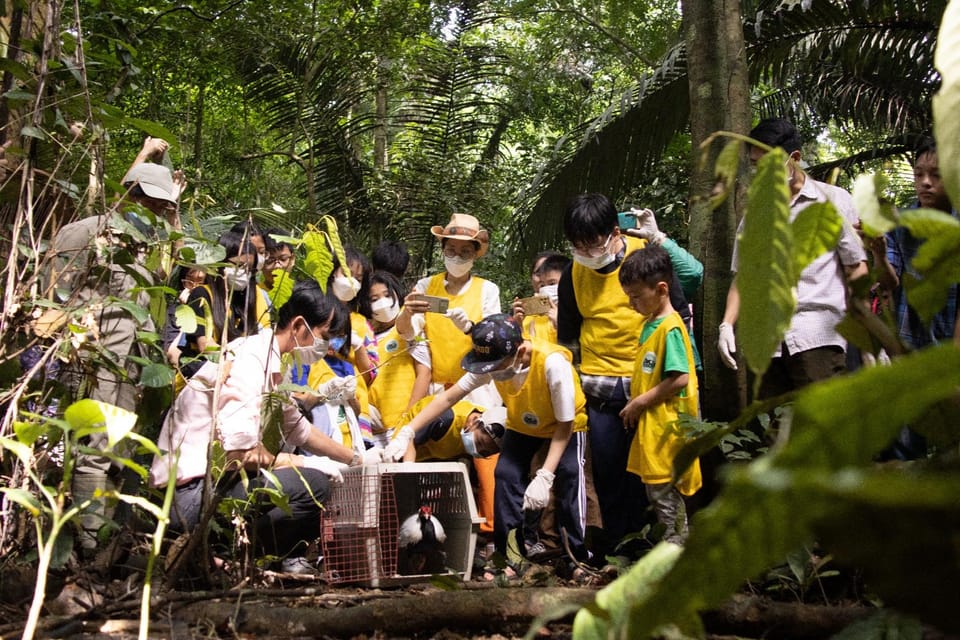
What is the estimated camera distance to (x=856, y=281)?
1.25 m

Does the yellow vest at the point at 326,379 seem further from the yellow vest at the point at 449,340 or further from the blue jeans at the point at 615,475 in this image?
the blue jeans at the point at 615,475

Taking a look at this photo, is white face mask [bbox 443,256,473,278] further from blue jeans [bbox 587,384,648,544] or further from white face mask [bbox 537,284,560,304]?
blue jeans [bbox 587,384,648,544]

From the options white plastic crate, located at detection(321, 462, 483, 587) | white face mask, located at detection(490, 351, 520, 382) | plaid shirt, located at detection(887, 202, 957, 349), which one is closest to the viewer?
plaid shirt, located at detection(887, 202, 957, 349)

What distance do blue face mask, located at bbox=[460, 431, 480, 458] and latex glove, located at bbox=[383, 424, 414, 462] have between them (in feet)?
1.16

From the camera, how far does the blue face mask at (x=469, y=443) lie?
4988mm

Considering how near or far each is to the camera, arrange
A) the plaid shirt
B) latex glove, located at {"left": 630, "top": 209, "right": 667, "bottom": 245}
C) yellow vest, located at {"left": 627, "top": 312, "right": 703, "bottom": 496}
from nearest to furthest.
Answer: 1. the plaid shirt
2. yellow vest, located at {"left": 627, "top": 312, "right": 703, "bottom": 496}
3. latex glove, located at {"left": 630, "top": 209, "right": 667, "bottom": 245}

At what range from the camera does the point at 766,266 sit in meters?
1.04

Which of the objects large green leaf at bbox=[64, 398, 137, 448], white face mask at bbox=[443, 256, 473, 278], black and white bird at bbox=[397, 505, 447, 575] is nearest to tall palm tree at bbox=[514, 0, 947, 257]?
white face mask at bbox=[443, 256, 473, 278]

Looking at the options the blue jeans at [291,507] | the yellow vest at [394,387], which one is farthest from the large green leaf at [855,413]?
the yellow vest at [394,387]

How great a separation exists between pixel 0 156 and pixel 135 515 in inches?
43.7

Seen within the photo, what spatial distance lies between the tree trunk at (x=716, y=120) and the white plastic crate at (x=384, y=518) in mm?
1127

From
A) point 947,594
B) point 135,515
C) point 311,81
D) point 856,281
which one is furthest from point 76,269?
point 311,81

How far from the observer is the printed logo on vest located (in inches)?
164

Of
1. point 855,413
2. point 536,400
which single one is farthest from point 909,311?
point 855,413
